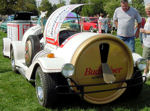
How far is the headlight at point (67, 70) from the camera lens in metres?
3.35

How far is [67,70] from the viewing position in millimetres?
3375

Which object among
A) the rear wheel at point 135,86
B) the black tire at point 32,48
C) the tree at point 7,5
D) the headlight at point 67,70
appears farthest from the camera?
the tree at point 7,5

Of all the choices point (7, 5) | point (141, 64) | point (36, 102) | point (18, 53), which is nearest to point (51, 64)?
point (36, 102)

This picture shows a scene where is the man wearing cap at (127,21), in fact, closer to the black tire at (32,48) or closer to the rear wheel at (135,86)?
the rear wheel at (135,86)

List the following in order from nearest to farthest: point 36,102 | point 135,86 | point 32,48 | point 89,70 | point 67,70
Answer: point 67,70 < point 89,70 < point 36,102 < point 135,86 < point 32,48

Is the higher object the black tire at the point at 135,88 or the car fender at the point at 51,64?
the car fender at the point at 51,64

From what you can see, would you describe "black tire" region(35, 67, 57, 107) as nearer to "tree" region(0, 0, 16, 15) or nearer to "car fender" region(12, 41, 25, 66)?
"car fender" region(12, 41, 25, 66)

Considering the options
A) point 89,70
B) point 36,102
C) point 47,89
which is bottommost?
point 36,102

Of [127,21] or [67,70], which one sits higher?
[127,21]

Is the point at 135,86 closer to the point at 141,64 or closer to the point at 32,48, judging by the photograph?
the point at 141,64

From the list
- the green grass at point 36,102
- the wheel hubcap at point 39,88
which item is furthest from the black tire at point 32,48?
the wheel hubcap at point 39,88

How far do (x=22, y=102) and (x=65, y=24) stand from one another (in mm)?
1795

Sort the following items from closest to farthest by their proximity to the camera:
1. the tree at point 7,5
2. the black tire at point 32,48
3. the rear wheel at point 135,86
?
the rear wheel at point 135,86 < the black tire at point 32,48 < the tree at point 7,5

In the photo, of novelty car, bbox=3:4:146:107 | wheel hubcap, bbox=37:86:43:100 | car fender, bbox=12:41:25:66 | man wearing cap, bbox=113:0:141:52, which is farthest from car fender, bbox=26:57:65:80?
man wearing cap, bbox=113:0:141:52
